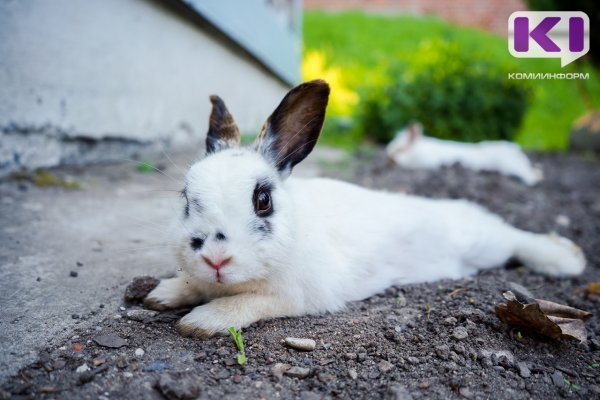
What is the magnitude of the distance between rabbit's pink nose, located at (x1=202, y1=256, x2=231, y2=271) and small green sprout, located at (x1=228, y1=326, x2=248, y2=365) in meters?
0.30

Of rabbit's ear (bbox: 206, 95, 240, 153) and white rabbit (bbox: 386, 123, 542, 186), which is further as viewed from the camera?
white rabbit (bbox: 386, 123, 542, 186)

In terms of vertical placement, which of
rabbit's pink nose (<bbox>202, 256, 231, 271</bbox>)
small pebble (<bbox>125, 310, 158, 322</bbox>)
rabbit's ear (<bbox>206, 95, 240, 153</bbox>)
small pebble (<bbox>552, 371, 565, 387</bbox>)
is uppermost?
rabbit's ear (<bbox>206, 95, 240, 153</bbox>)

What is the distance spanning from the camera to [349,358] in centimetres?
202

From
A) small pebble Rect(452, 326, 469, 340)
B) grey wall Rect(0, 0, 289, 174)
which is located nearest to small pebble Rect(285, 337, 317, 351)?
small pebble Rect(452, 326, 469, 340)

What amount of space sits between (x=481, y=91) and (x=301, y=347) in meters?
7.06

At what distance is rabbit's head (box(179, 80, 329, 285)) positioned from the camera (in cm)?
196

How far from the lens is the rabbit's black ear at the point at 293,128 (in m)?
2.37

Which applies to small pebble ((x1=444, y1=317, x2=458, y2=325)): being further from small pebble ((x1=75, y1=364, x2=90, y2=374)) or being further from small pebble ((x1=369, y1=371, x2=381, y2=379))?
small pebble ((x1=75, y1=364, x2=90, y2=374))

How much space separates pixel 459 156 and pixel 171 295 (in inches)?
195

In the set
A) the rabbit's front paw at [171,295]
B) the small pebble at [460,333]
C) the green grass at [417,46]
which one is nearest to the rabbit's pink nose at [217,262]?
the rabbit's front paw at [171,295]

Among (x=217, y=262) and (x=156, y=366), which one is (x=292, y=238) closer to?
(x=217, y=262)

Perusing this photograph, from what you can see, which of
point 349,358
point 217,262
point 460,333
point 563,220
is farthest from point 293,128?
point 563,220

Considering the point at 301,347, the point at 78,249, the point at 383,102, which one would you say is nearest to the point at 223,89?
the point at 383,102

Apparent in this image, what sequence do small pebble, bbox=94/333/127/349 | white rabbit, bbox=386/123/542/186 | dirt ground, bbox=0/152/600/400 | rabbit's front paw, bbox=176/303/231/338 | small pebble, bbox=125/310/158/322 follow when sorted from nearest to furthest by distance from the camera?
dirt ground, bbox=0/152/600/400 < small pebble, bbox=94/333/127/349 < rabbit's front paw, bbox=176/303/231/338 < small pebble, bbox=125/310/158/322 < white rabbit, bbox=386/123/542/186
